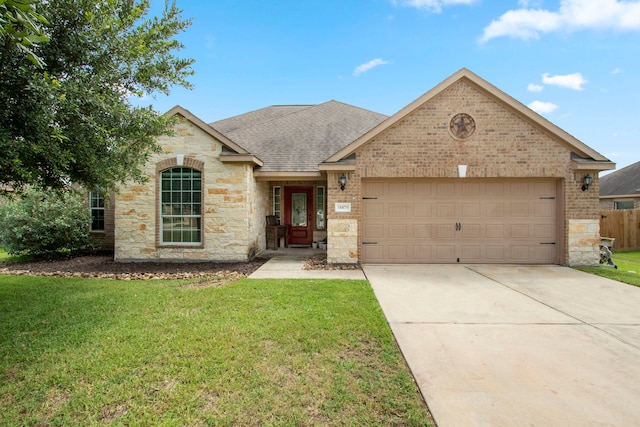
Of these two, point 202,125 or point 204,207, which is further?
point 204,207

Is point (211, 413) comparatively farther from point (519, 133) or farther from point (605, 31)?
point (605, 31)

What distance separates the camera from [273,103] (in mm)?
18844

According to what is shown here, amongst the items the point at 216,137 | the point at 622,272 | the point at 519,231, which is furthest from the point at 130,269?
the point at 622,272

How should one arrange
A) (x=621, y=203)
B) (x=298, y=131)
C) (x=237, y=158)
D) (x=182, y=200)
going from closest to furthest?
1. (x=237, y=158)
2. (x=182, y=200)
3. (x=298, y=131)
4. (x=621, y=203)

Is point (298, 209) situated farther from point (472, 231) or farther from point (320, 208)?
point (472, 231)

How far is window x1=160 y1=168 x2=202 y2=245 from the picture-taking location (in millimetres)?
9703

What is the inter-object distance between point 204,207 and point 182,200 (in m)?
0.76

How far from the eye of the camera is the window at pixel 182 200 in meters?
9.70

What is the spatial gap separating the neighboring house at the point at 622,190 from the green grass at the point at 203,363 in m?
22.3

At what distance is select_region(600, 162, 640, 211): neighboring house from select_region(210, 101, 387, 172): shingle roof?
16.2m

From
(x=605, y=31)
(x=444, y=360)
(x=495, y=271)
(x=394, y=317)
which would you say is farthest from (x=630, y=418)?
(x=605, y=31)

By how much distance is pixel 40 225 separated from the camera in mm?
10164

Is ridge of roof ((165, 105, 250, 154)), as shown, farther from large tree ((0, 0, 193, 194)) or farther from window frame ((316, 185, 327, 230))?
window frame ((316, 185, 327, 230))

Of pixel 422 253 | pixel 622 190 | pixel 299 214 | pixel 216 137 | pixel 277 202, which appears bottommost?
pixel 422 253
